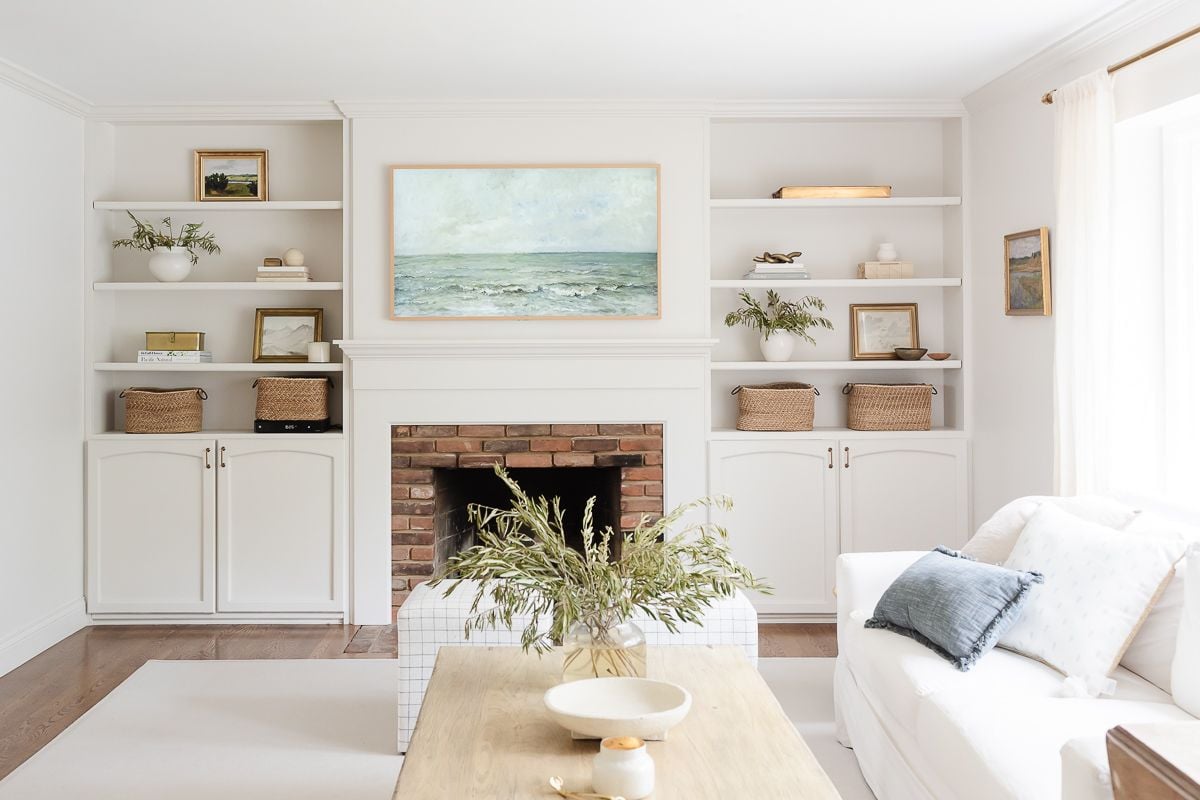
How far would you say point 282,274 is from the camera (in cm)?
461

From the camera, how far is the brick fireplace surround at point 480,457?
4531mm

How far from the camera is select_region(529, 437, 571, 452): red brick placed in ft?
14.9

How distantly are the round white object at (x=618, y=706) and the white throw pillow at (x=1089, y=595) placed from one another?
118 cm

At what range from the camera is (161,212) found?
482cm

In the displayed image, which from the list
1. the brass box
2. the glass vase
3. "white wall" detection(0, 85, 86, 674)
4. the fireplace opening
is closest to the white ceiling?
"white wall" detection(0, 85, 86, 674)

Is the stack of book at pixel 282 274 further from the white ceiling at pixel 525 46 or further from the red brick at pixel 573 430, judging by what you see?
the red brick at pixel 573 430

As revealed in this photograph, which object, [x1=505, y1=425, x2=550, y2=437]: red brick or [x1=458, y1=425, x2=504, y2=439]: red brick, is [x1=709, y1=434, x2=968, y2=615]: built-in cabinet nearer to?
[x1=505, y1=425, x2=550, y2=437]: red brick

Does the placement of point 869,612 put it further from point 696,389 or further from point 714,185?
point 714,185

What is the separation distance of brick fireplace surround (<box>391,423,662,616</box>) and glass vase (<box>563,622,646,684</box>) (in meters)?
2.40

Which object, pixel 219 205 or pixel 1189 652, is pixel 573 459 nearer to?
pixel 219 205

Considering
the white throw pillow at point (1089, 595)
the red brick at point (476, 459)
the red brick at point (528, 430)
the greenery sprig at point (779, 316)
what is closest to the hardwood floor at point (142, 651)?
the red brick at point (476, 459)

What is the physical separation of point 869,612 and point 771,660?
3.37ft

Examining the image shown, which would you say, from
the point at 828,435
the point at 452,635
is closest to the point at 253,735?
the point at 452,635

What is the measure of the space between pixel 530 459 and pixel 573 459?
20cm
